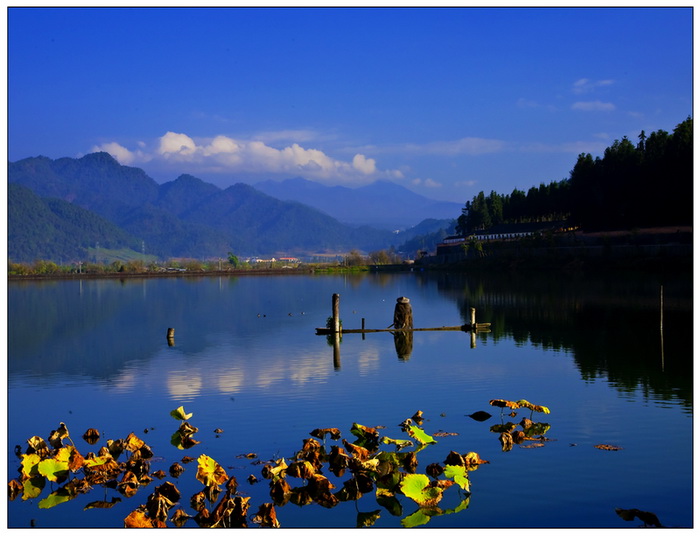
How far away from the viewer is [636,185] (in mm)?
112750

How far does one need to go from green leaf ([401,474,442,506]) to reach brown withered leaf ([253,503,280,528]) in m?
2.40

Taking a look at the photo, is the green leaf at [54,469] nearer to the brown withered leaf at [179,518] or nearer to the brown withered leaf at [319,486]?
the brown withered leaf at [179,518]

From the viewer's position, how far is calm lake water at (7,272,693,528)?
1557 centimetres

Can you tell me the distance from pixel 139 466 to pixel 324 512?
4116 millimetres

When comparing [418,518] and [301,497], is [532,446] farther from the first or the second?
[301,497]

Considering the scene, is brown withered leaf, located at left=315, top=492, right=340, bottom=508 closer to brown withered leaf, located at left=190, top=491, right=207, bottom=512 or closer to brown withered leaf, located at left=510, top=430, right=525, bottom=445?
brown withered leaf, located at left=190, top=491, right=207, bottom=512

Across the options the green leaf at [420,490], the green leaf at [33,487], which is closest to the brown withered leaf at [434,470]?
the green leaf at [420,490]

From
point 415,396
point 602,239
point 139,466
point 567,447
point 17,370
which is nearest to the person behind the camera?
point 139,466

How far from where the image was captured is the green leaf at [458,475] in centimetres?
1584

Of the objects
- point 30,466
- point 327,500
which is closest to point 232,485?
point 327,500

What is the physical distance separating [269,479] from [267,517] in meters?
2.23
